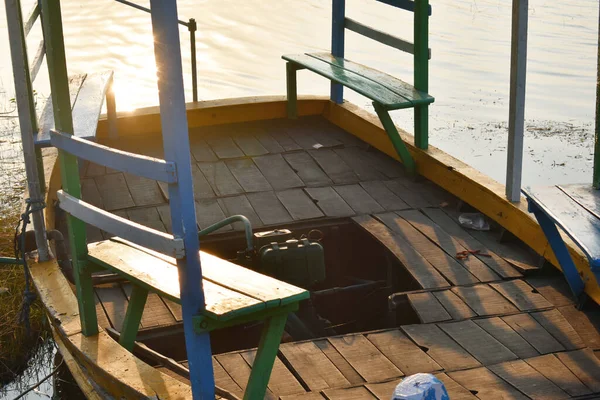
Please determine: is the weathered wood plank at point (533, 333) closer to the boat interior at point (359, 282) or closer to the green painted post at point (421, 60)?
the boat interior at point (359, 282)

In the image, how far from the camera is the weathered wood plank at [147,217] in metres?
5.05

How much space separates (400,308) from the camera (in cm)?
416

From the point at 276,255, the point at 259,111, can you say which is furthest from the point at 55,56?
the point at 259,111

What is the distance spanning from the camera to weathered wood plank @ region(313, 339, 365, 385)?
358cm

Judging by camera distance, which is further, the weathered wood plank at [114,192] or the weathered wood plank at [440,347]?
the weathered wood plank at [114,192]

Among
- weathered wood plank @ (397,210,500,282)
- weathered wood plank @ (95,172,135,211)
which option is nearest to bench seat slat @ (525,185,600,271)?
weathered wood plank @ (397,210,500,282)

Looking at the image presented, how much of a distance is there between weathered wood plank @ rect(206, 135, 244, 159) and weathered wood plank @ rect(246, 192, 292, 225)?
28.7 inches

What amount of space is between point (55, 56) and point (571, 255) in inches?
91.3

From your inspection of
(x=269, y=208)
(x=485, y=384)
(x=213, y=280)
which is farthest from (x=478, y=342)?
(x=269, y=208)

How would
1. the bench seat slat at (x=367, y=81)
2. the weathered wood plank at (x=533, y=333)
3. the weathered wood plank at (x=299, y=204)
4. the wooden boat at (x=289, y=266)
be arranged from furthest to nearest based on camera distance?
the bench seat slat at (x=367, y=81) < the weathered wood plank at (x=299, y=204) < the weathered wood plank at (x=533, y=333) < the wooden boat at (x=289, y=266)

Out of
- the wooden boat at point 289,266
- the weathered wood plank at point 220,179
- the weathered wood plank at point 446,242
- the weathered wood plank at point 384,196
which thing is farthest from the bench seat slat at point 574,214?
the weathered wood plank at point 220,179

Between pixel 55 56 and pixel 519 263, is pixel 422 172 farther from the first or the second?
pixel 55 56

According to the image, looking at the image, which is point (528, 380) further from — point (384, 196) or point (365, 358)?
point (384, 196)

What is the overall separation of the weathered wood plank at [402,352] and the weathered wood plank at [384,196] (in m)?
1.43
